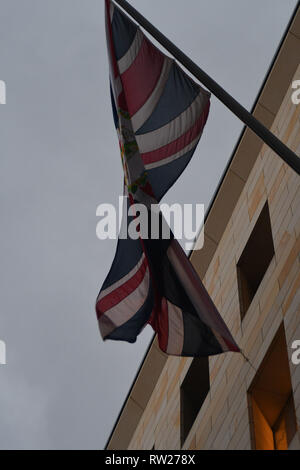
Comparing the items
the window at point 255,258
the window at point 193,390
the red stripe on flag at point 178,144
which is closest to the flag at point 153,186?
the red stripe on flag at point 178,144

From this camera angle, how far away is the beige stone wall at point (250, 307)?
15.2 m

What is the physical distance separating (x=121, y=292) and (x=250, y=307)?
13.4 ft

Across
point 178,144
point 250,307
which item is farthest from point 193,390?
point 178,144

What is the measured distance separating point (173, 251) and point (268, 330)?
9.74ft

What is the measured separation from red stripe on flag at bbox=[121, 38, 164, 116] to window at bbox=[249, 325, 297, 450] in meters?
4.35

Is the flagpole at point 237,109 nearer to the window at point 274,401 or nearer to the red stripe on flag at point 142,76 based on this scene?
the red stripe on flag at point 142,76

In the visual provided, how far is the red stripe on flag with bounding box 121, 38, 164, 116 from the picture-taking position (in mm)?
13758

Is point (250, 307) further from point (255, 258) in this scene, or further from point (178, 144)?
point (178, 144)

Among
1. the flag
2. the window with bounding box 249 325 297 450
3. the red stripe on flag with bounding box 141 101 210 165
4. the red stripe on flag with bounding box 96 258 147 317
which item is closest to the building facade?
the window with bounding box 249 325 297 450

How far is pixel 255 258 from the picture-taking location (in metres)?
18.7

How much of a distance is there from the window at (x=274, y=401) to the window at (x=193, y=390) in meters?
4.20

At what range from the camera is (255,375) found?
1541 centimetres
